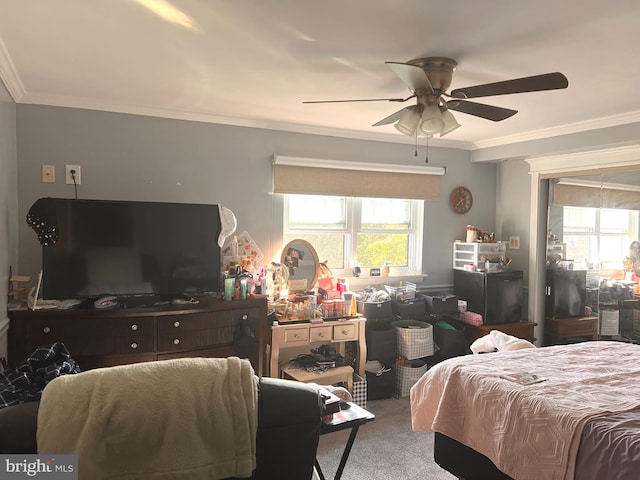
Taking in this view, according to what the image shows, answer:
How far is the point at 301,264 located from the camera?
411cm

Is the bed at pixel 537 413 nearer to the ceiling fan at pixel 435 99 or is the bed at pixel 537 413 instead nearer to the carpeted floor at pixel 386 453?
the carpeted floor at pixel 386 453

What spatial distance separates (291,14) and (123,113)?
2.07 metres

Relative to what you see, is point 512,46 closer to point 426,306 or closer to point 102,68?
point 102,68

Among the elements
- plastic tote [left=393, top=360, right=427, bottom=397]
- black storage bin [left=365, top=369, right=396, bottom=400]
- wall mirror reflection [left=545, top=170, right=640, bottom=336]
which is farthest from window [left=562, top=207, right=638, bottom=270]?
black storage bin [left=365, top=369, right=396, bottom=400]

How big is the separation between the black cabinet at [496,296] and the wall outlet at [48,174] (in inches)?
147

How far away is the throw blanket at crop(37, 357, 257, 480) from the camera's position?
1208 millimetres

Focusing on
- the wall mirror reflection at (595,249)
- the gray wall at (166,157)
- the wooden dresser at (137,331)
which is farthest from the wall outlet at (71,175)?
the wall mirror reflection at (595,249)

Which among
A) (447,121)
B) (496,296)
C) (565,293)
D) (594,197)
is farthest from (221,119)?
(565,293)

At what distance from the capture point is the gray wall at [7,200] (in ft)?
8.97

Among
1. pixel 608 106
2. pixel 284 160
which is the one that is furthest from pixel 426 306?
pixel 608 106

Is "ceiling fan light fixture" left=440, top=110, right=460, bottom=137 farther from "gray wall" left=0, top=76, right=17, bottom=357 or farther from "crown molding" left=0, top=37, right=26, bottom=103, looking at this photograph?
"gray wall" left=0, top=76, right=17, bottom=357

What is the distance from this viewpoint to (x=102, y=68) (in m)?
2.61

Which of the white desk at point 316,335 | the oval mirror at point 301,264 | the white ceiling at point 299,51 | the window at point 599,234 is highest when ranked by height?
the white ceiling at point 299,51

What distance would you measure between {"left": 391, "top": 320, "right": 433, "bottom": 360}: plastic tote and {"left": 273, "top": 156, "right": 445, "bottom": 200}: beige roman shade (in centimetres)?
129
